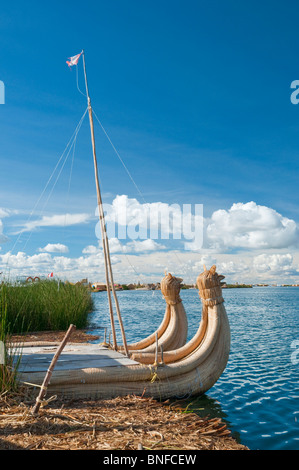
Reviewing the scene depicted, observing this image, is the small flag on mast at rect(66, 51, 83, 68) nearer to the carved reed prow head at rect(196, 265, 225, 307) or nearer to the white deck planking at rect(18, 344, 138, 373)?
the carved reed prow head at rect(196, 265, 225, 307)

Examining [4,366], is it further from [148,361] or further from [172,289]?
[172,289]

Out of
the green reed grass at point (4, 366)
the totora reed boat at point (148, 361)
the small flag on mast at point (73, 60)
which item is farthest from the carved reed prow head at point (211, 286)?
the small flag on mast at point (73, 60)

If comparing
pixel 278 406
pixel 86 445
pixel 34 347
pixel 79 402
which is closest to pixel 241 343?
pixel 278 406

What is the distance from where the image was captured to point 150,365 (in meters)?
6.43

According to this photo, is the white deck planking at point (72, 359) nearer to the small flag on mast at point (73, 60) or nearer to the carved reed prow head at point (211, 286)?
the carved reed prow head at point (211, 286)

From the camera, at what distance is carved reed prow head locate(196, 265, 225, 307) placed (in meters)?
7.41

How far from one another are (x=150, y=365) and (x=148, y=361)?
693 mm

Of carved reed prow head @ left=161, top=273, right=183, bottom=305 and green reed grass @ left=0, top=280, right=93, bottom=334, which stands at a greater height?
carved reed prow head @ left=161, top=273, right=183, bottom=305

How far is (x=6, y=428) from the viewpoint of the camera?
13.7ft

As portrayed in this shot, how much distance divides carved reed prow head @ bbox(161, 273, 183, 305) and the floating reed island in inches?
1.0

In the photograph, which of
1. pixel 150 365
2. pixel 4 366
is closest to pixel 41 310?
pixel 150 365

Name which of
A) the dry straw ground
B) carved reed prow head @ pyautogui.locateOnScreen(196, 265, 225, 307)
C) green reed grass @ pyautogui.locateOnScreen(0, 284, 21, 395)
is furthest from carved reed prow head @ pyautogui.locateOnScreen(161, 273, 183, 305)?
green reed grass @ pyautogui.locateOnScreen(0, 284, 21, 395)
